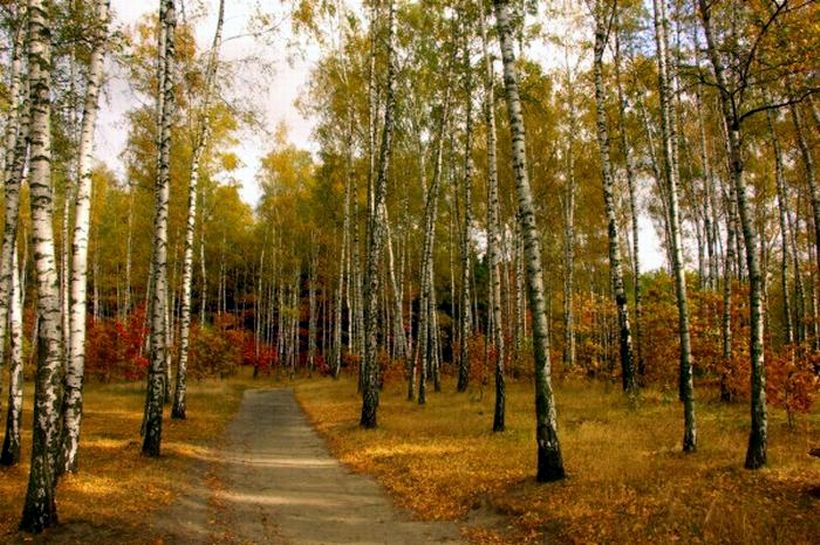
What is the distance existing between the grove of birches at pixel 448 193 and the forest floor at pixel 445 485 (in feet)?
2.14

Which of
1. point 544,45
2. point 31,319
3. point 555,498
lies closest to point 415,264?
point 544,45

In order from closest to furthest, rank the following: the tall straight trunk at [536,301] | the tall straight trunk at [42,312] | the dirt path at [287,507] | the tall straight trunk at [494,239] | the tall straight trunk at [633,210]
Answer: the tall straight trunk at [42,312]
the dirt path at [287,507]
the tall straight trunk at [536,301]
the tall straight trunk at [494,239]
the tall straight trunk at [633,210]

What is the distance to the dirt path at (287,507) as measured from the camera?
7.46m

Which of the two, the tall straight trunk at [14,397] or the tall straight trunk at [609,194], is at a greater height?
the tall straight trunk at [609,194]

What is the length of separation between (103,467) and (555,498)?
26.3ft

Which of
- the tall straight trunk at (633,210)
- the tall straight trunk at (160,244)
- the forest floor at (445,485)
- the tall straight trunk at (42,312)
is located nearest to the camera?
the tall straight trunk at (42,312)

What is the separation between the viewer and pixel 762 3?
10781 mm

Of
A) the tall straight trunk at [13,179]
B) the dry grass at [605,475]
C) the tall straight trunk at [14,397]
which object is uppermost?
the tall straight trunk at [13,179]

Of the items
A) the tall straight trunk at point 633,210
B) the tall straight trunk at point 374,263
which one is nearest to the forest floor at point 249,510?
the tall straight trunk at point 374,263

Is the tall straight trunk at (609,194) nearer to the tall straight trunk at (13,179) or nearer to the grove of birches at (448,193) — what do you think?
the grove of birches at (448,193)

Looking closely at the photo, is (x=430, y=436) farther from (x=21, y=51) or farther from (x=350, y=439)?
(x=21, y=51)

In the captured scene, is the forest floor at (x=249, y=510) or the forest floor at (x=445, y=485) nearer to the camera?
the forest floor at (x=445, y=485)

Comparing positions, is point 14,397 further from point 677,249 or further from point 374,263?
point 677,249

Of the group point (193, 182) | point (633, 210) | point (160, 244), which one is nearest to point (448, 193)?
point (633, 210)
